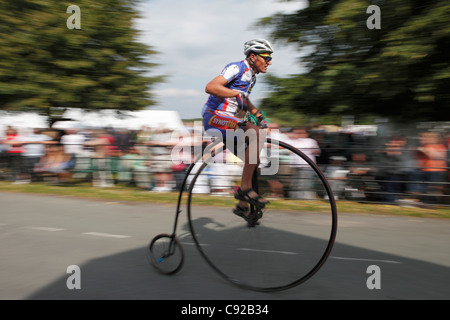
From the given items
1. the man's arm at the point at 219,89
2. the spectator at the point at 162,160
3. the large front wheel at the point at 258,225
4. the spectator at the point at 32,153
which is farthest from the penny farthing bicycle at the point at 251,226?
the spectator at the point at 32,153

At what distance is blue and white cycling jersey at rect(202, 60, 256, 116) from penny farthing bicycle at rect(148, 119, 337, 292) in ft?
1.18

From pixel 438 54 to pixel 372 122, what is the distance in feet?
6.31

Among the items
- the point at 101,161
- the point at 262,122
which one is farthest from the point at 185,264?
the point at 101,161

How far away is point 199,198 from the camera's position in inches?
203

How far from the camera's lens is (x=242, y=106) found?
4.66 m

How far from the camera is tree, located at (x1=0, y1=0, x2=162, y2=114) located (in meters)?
14.6

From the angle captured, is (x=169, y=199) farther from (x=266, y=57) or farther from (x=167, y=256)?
(x=266, y=57)

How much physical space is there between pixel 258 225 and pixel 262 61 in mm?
1692

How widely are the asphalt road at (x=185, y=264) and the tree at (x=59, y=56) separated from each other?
7.29 meters

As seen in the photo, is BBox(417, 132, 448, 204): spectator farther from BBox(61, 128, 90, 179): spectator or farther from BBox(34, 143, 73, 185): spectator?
BBox(34, 143, 73, 185): spectator

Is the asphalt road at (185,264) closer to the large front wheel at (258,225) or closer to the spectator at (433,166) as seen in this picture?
the large front wheel at (258,225)

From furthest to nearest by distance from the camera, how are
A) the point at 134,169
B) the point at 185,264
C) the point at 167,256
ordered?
the point at 134,169
the point at 185,264
the point at 167,256

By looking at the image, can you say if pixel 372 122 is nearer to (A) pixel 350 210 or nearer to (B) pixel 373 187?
(B) pixel 373 187
